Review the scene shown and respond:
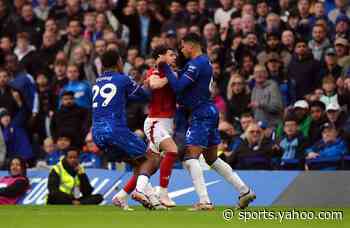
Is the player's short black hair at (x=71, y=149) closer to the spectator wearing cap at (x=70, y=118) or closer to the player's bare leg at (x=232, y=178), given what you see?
the spectator wearing cap at (x=70, y=118)

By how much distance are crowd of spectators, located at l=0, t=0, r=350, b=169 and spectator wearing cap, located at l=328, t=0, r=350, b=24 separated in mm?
22

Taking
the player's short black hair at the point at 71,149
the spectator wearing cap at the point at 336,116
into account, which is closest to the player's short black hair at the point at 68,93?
the player's short black hair at the point at 71,149

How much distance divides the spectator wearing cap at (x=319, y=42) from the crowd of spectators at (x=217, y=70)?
0.02 m

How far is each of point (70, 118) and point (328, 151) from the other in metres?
6.05

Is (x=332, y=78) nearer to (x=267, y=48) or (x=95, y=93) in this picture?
(x=267, y=48)

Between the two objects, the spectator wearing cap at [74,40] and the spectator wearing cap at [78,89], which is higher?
the spectator wearing cap at [74,40]

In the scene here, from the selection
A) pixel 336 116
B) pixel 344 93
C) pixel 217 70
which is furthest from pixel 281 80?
pixel 336 116

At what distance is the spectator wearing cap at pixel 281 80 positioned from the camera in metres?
23.6

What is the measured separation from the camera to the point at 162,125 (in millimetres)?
17547

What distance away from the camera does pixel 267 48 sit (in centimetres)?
2422

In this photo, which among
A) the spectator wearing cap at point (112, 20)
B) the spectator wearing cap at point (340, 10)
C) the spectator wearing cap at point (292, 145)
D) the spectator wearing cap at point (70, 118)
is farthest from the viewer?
Result: the spectator wearing cap at point (112, 20)

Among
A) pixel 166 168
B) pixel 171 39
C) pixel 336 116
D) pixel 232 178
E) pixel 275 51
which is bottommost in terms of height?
pixel 232 178

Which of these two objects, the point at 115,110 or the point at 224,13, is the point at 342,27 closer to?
the point at 224,13

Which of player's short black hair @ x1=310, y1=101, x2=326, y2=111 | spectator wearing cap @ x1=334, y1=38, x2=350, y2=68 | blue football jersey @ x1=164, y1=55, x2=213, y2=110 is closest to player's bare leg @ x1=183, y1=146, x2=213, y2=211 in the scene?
blue football jersey @ x1=164, y1=55, x2=213, y2=110
